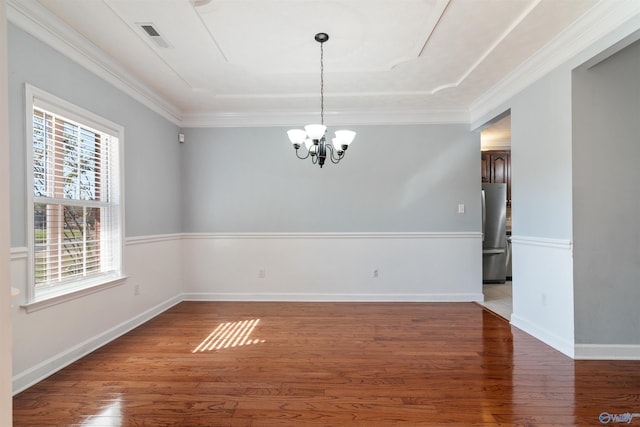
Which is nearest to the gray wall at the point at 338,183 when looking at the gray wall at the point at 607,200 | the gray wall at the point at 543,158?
the gray wall at the point at 543,158

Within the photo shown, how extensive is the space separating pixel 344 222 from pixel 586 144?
2.79m

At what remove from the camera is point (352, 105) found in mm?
4395

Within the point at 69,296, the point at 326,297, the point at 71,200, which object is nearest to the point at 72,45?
the point at 71,200

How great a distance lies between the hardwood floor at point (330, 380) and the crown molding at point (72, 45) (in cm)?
249

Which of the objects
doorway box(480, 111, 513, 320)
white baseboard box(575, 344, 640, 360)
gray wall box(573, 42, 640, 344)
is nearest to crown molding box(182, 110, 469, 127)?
doorway box(480, 111, 513, 320)

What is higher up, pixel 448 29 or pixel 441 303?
pixel 448 29

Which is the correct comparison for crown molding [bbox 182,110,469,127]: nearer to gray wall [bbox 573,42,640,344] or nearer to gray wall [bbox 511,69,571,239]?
gray wall [bbox 511,69,571,239]

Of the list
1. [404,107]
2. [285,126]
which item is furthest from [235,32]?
[404,107]

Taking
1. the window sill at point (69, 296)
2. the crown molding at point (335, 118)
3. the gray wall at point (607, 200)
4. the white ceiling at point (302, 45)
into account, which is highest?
the white ceiling at point (302, 45)

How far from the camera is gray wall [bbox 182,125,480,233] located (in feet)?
15.2

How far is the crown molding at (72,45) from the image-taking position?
7.33 feet

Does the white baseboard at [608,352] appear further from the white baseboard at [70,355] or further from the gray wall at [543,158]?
the white baseboard at [70,355]

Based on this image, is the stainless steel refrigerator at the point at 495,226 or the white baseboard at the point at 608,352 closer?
the white baseboard at the point at 608,352

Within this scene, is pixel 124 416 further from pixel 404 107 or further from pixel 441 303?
pixel 404 107
